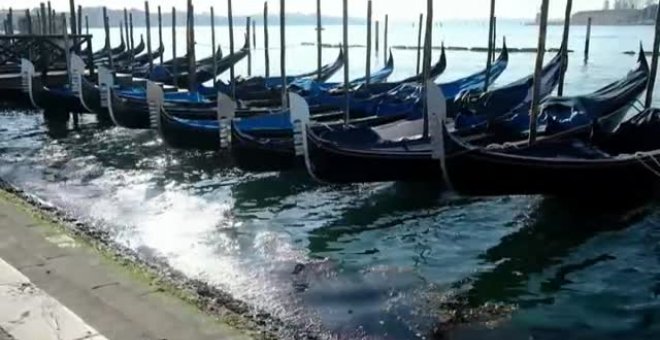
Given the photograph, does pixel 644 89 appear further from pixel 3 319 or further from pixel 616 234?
pixel 3 319

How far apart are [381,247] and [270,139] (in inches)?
136

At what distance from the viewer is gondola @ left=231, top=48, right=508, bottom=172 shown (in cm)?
1025

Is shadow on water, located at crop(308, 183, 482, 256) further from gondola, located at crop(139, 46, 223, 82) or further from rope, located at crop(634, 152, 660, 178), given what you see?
gondola, located at crop(139, 46, 223, 82)

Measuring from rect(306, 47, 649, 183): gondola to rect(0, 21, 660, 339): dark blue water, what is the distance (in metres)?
0.42

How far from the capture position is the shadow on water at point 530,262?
589cm

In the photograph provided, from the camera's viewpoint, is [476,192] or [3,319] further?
[476,192]

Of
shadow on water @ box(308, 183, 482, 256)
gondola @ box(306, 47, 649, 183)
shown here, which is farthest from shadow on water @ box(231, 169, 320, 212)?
shadow on water @ box(308, 183, 482, 256)

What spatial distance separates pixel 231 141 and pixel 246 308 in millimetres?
5108

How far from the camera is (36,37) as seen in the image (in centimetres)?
1972

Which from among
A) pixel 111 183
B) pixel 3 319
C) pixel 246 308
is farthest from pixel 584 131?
pixel 3 319

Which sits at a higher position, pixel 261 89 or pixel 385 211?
pixel 261 89

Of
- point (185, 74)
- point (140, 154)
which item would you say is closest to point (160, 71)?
point (185, 74)

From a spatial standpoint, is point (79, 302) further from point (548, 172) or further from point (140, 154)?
point (140, 154)

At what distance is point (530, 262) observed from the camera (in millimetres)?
7160
